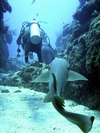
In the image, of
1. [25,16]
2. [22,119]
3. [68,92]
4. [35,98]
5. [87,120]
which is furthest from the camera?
[25,16]

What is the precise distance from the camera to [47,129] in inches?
139

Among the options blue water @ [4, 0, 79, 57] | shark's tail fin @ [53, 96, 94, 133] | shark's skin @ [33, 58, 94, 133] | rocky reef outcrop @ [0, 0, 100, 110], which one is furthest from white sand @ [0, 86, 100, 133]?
blue water @ [4, 0, 79, 57]

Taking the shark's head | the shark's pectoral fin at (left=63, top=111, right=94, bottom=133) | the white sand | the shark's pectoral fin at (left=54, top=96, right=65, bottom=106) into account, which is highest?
the shark's head

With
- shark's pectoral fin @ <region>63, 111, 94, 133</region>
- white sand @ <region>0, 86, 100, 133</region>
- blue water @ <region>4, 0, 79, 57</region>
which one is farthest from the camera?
blue water @ <region>4, 0, 79, 57</region>

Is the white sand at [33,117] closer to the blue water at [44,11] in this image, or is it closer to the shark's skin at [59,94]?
the shark's skin at [59,94]

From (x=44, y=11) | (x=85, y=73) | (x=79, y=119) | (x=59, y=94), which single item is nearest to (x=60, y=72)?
(x=59, y=94)

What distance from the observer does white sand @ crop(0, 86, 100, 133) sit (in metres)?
3.49

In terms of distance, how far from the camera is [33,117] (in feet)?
13.4

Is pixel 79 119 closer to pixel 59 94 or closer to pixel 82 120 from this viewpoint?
pixel 82 120

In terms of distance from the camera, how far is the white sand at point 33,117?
349 cm

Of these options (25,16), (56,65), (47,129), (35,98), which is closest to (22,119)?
(47,129)

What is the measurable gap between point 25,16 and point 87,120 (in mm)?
162671

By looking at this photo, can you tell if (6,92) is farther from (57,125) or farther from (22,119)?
(57,125)

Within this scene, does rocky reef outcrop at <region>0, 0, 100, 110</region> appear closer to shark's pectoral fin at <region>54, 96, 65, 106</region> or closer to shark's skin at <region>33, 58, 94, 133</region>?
shark's skin at <region>33, 58, 94, 133</region>
